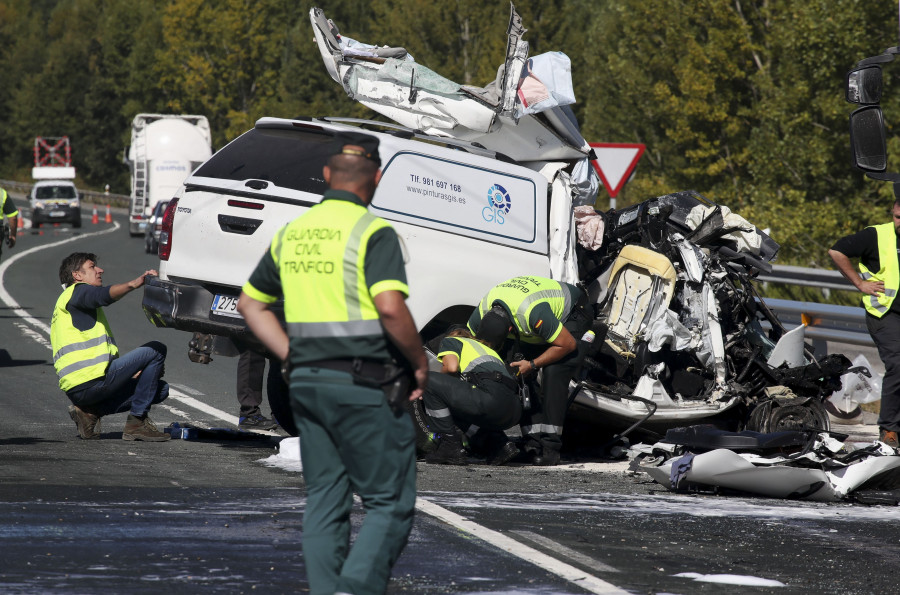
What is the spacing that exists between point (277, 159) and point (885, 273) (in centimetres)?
430

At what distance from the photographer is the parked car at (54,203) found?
158 feet

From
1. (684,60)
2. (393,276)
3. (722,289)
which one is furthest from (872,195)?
(393,276)

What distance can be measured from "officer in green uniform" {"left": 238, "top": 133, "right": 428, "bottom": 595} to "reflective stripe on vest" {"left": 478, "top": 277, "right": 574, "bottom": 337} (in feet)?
12.1

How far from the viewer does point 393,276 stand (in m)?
4.43

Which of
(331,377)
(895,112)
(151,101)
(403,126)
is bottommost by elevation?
(331,377)

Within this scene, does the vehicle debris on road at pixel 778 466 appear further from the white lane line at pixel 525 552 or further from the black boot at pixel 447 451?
the white lane line at pixel 525 552

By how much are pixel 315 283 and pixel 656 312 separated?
5138 millimetres

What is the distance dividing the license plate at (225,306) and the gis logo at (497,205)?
1.71 m

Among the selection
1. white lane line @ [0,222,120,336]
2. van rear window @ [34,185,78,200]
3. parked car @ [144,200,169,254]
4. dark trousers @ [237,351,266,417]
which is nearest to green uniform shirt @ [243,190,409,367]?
dark trousers @ [237,351,266,417]

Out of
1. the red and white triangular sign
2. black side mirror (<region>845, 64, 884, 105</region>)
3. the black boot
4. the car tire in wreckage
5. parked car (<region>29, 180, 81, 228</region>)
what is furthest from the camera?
parked car (<region>29, 180, 81, 228</region>)

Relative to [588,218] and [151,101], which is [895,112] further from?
[151,101]

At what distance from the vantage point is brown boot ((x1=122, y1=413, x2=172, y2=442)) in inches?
355

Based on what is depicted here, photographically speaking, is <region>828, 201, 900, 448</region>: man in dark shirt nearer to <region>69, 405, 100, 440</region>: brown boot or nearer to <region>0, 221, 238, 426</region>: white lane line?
<region>0, 221, 238, 426</region>: white lane line

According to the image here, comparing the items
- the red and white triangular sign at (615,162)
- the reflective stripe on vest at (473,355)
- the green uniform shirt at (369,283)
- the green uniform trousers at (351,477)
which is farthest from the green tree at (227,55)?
the green uniform trousers at (351,477)
